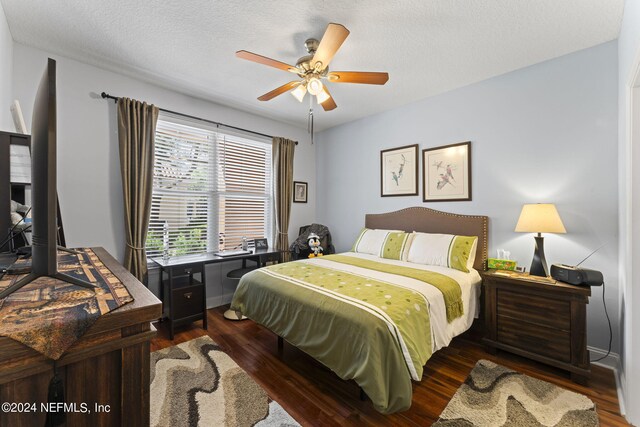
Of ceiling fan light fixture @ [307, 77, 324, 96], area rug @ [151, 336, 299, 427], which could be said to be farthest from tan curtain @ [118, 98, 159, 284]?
ceiling fan light fixture @ [307, 77, 324, 96]

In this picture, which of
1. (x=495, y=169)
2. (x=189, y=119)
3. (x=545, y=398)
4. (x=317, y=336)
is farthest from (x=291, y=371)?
(x=189, y=119)

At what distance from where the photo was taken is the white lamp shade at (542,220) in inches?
90.2

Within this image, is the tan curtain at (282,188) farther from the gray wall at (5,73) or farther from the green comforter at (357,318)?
the gray wall at (5,73)

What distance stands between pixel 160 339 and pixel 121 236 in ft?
3.86

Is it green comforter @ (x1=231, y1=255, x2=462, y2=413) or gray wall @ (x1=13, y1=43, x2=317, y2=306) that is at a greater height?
gray wall @ (x1=13, y1=43, x2=317, y2=306)

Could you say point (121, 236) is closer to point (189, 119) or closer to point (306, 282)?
point (189, 119)

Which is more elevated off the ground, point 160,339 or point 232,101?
point 232,101

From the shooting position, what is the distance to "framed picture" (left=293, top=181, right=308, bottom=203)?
4.61 metres

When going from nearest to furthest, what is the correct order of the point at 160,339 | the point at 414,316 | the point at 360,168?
the point at 414,316
the point at 160,339
the point at 360,168

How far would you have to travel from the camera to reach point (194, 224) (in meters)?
3.52

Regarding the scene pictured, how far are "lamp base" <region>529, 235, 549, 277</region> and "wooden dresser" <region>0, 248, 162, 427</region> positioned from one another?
294cm

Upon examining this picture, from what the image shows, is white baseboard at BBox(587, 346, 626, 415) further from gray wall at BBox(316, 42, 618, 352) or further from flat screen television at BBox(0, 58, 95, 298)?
flat screen television at BBox(0, 58, 95, 298)

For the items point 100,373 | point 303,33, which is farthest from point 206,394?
point 303,33

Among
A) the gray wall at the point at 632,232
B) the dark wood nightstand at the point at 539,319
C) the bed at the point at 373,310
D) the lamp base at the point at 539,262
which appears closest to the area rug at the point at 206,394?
the bed at the point at 373,310
